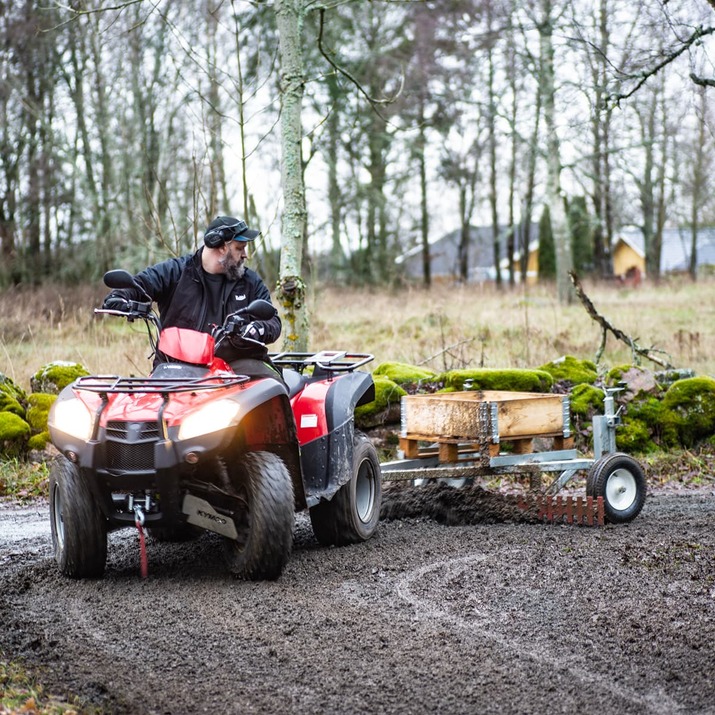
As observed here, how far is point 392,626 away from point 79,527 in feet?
5.69

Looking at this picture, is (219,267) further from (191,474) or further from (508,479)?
(508,479)

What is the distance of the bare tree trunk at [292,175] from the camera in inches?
371

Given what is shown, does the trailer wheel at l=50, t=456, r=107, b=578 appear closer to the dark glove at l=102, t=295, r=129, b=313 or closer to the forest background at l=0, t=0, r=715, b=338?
the dark glove at l=102, t=295, r=129, b=313

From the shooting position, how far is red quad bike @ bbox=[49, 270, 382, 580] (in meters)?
4.81

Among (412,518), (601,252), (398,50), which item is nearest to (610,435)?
(412,518)

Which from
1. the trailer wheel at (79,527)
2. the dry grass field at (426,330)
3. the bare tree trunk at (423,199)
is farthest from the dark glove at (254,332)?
the bare tree trunk at (423,199)

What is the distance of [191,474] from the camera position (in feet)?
16.4

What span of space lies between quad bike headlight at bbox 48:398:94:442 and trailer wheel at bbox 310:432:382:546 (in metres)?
1.63

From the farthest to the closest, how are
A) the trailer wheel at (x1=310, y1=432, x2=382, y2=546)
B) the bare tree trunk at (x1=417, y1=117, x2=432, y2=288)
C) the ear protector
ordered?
the bare tree trunk at (x1=417, y1=117, x2=432, y2=288)
the trailer wheel at (x1=310, y1=432, x2=382, y2=546)
the ear protector

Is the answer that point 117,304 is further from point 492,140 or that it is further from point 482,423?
point 492,140

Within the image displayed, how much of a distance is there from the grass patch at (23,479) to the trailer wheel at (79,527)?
3.36 m

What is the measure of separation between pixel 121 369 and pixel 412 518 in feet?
17.0

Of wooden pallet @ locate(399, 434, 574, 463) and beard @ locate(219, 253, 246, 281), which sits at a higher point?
beard @ locate(219, 253, 246, 281)

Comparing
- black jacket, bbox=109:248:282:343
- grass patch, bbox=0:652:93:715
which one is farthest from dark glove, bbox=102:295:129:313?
grass patch, bbox=0:652:93:715
